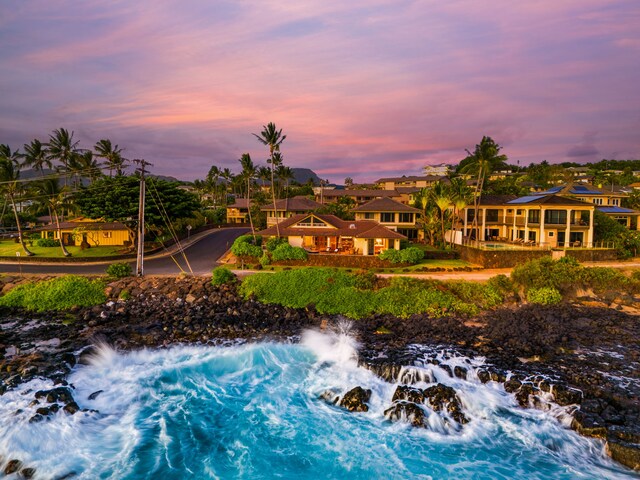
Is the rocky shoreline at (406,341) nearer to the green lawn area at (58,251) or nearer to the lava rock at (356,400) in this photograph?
the lava rock at (356,400)

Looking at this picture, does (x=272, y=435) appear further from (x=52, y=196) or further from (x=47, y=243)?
(x=47, y=243)

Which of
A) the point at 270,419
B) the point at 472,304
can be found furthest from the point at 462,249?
→ the point at 270,419

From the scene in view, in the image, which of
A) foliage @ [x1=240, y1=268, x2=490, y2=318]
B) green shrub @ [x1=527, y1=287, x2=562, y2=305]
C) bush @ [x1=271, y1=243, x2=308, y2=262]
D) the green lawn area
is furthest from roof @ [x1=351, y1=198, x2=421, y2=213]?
the green lawn area

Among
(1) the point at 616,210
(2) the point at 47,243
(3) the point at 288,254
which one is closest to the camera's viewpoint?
(3) the point at 288,254

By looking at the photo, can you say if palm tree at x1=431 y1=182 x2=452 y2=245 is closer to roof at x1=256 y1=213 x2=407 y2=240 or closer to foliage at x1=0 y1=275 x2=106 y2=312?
roof at x1=256 y1=213 x2=407 y2=240

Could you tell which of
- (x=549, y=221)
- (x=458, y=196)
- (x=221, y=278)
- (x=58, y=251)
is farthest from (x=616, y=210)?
(x=58, y=251)

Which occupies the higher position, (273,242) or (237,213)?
(237,213)
